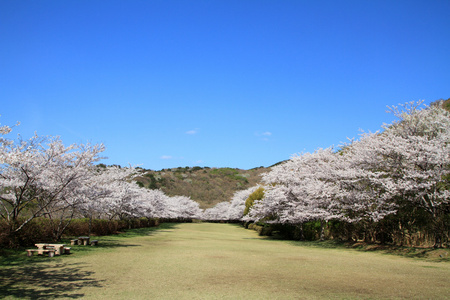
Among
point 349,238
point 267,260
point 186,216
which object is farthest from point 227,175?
point 267,260

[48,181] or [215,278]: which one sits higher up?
[48,181]

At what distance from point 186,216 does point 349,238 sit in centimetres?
5576

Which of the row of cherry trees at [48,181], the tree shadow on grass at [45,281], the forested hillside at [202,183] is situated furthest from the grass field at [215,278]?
the forested hillside at [202,183]

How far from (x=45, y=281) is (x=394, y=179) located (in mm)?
15490

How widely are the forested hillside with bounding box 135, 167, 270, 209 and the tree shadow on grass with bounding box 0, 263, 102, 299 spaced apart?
252ft

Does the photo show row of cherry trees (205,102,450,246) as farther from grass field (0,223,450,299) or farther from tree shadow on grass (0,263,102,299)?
tree shadow on grass (0,263,102,299)

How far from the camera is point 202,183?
11200 cm

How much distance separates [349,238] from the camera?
854 inches

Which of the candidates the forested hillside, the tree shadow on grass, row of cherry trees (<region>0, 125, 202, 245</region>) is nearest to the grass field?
the tree shadow on grass

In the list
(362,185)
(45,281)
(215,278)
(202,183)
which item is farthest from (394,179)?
(202,183)

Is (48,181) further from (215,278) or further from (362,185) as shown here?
(362,185)

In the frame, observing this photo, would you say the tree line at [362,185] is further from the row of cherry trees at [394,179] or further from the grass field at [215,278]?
the grass field at [215,278]

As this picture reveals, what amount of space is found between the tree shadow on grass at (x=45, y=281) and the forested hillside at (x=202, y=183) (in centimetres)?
7696

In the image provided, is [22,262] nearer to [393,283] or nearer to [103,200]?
[103,200]
